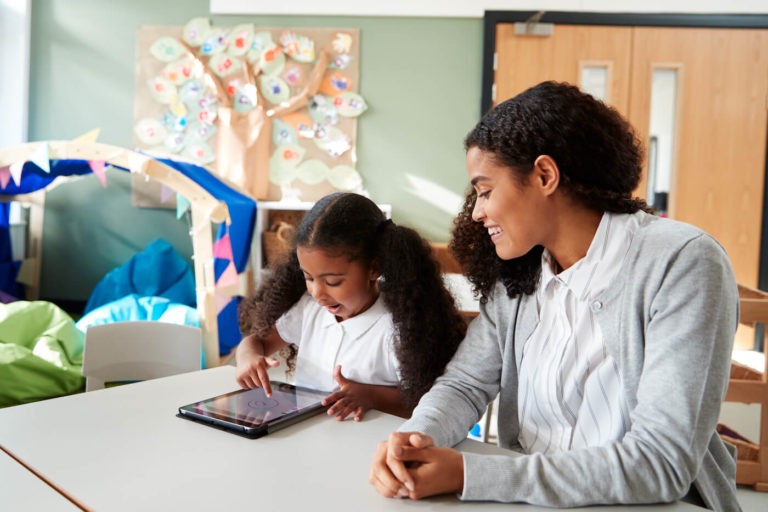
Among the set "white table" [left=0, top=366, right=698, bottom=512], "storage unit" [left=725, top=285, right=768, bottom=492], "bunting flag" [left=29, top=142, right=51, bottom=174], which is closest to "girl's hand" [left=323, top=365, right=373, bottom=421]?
"white table" [left=0, top=366, right=698, bottom=512]

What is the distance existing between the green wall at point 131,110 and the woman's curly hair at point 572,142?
255 cm

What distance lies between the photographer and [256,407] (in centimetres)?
102

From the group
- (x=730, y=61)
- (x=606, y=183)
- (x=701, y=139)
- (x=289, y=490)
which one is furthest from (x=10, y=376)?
(x=730, y=61)

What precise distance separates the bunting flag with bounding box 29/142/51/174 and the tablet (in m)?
1.81

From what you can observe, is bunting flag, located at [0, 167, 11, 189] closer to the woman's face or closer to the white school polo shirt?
the white school polo shirt

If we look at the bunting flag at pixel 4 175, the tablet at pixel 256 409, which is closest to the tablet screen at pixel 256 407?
the tablet at pixel 256 409

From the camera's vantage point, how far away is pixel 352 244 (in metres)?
1.25

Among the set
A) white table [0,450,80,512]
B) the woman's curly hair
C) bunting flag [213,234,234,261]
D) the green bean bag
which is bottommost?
the green bean bag

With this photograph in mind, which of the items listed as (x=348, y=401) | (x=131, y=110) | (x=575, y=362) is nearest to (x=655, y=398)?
(x=575, y=362)

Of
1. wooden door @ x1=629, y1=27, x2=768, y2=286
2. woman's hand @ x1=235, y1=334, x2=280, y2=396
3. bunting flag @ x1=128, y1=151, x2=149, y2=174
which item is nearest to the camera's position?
woman's hand @ x1=235, y1=334, x2=280, y2=396

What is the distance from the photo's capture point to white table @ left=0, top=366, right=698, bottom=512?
0.71 metres

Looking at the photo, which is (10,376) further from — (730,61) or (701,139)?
(730,61)

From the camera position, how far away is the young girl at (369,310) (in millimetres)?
1199

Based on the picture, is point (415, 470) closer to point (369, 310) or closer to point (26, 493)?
point (26, 493)
